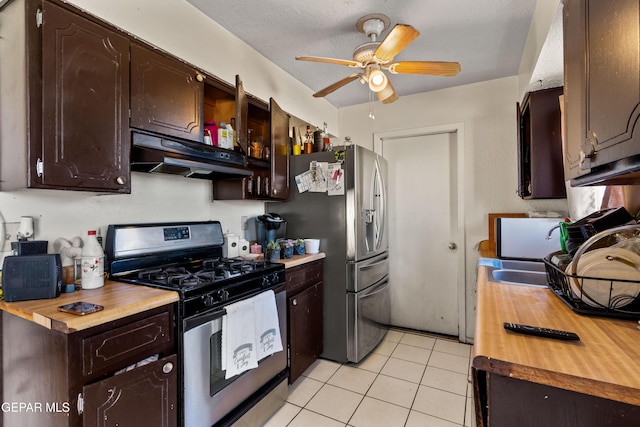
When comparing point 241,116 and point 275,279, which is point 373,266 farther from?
point 241,116

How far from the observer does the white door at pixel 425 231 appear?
3162 mm

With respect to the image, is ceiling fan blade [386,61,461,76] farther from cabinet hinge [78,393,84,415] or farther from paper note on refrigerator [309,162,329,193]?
cabinet hinge [78,393,84,415]

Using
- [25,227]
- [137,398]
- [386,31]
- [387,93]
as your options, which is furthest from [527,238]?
[25,227]

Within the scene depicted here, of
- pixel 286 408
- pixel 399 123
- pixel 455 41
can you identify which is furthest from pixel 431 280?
pixel 455 41

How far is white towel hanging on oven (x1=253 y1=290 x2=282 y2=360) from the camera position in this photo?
1723 mm

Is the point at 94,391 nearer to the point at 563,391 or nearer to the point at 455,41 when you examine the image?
the point at 563,391

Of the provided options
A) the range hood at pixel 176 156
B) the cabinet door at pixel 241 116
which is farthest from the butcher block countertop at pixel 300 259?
the cabinet door at pixel 241 116

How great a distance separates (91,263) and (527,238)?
8.44 ft

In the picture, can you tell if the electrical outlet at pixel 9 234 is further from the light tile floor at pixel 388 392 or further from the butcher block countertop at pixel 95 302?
the light tile floor at pixel 388 392

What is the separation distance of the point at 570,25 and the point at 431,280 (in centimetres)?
257

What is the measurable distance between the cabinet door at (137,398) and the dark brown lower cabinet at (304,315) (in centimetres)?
94

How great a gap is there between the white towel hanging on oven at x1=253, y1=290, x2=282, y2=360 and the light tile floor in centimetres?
49

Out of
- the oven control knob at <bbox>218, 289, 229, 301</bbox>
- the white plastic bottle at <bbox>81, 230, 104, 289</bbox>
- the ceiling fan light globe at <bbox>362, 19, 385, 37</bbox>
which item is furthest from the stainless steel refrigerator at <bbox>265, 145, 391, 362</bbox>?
the white plastic bottle at <bbox>81, 230, 104, 289</bbox>

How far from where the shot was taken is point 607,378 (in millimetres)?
614
